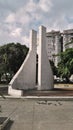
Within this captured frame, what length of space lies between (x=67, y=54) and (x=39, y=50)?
12.8m

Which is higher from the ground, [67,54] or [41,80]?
[67,54]

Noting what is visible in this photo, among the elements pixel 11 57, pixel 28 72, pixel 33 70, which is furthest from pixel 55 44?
pixel 28 72

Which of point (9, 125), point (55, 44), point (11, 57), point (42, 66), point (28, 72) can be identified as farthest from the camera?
point (55, 44)

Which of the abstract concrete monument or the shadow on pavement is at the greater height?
the abstract concrete monument

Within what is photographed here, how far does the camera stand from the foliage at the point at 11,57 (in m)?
56.1

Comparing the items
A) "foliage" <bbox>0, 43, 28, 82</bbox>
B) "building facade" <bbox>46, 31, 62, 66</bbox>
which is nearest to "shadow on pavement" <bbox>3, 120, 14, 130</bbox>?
"foliage" <bbox>0, 43, 28, 82</bbox>

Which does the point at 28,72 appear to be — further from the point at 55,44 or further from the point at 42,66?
the point at 55,44

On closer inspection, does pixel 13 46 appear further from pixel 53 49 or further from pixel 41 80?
pixel 53 49

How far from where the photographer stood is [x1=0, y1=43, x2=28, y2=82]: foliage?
56.1m

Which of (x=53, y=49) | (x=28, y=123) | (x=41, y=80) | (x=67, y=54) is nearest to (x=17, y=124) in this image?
(x=28, y=123)

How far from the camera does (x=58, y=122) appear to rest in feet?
30.8

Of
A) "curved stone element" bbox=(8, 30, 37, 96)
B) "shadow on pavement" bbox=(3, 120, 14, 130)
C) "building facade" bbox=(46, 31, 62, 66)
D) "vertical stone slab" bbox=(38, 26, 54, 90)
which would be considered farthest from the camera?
"building facade" bbox=(46, 31, 62, 66)

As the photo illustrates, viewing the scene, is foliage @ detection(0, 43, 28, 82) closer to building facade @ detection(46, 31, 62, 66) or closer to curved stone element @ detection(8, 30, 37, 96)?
curved stone element @ detection(8, 30, 37, 96)

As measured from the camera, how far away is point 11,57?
56.8m
